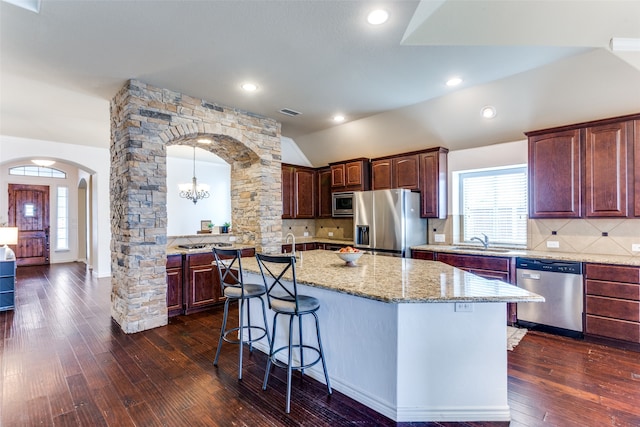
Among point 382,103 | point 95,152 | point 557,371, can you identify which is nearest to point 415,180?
point 382,103

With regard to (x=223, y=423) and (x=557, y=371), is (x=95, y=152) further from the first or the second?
(x=557, y=371)

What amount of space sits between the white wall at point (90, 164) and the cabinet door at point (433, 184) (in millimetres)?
6427

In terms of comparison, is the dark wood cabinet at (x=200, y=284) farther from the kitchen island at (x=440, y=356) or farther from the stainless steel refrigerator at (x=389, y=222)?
the kitchen island at (x=440, y=356)

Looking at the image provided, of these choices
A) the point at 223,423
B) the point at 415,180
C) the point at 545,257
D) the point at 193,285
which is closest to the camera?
the point at 223,423

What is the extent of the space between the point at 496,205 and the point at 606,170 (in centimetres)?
132

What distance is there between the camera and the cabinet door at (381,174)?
5469 millimetres

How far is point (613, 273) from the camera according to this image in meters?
3.21

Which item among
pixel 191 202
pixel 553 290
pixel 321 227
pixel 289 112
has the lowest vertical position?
pixel 553 290

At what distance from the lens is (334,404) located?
2.21m

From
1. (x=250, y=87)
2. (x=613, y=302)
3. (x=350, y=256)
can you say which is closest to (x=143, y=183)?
(x=250, y=87)

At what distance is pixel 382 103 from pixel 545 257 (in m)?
2.75

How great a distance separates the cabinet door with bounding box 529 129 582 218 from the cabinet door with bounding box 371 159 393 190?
2.09m

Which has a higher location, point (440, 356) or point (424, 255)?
point (424, 255)

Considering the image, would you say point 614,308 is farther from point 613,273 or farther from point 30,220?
point 30,220
